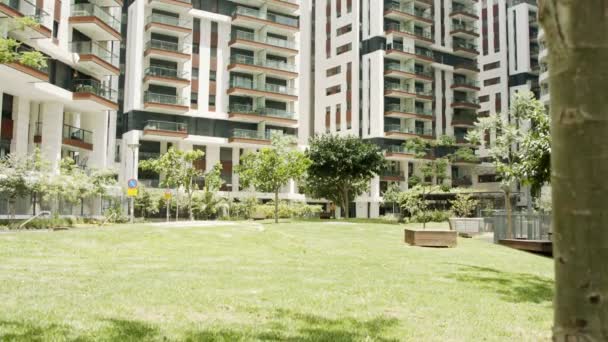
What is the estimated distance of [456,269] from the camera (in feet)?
41.4

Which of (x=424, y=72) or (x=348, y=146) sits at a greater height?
(x=424, y=72)

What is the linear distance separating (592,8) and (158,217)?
49.3m

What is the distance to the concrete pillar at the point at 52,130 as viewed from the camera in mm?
37219

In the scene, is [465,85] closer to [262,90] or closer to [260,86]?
[260,86]

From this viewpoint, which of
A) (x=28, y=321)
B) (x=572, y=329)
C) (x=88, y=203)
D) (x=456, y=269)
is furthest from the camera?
(x=88, y=203)

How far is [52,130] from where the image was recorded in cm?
3784

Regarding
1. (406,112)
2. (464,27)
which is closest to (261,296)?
(406,112)

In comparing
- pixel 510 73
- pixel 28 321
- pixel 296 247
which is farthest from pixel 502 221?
pixel 510 73

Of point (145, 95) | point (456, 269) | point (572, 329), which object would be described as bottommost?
point (456, 269)

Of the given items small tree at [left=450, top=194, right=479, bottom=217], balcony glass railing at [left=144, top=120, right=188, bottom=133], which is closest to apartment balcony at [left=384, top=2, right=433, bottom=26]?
balcony glass railing at [left=144, top=120, right=188, bottom=133]

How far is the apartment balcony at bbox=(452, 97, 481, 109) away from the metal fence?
51.6 m

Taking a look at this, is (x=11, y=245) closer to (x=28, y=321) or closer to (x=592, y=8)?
(x=28, y=321)

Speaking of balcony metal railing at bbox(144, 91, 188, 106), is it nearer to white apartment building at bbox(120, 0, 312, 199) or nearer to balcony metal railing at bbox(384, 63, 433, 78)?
white apartment building at bbox(120, 0, 312, 199)

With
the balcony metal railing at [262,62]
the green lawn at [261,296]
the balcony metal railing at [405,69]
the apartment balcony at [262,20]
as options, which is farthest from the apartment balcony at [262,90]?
the green lawn at [261,296]
